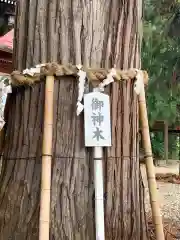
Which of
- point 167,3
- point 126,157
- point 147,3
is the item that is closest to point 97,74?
point 126,157

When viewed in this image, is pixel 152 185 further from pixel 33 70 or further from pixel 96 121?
pixel 33 70

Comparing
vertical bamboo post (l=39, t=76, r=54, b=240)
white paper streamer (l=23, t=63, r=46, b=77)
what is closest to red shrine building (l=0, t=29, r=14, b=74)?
white paper streamer (l=23, t=63, r=46, b=77)

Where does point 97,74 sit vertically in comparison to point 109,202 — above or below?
above

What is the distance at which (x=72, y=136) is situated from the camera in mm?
1848

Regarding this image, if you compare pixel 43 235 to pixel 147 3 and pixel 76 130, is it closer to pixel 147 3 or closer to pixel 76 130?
pixel 76 130

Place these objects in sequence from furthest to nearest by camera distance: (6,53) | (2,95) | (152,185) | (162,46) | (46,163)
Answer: (6,53) < (162,46) < (2,95) < (152,185) < (46,163)

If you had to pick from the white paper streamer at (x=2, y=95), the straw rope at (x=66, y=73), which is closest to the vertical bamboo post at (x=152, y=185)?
the straw rope at (x=66, y=73)

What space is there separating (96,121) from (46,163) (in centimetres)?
27

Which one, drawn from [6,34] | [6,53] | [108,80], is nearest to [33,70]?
[108,80]

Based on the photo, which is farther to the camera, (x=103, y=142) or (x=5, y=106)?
(x=5, y=106)

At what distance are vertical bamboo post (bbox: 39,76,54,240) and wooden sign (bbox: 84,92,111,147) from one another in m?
0.15

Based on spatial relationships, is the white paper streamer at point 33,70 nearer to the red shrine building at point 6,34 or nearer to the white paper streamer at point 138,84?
the white paper streamer at point 138,84

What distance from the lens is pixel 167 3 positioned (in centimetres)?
491

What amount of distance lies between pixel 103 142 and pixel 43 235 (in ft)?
1.47
